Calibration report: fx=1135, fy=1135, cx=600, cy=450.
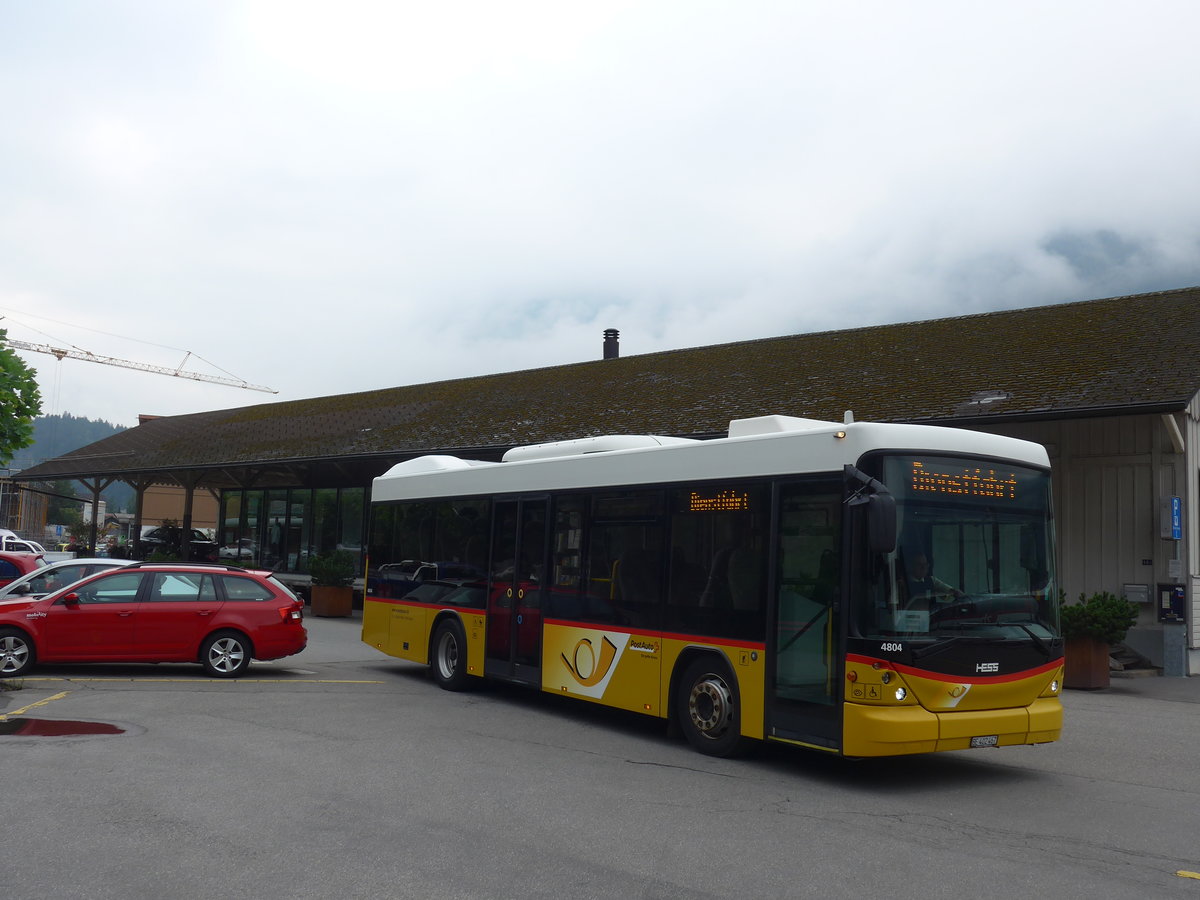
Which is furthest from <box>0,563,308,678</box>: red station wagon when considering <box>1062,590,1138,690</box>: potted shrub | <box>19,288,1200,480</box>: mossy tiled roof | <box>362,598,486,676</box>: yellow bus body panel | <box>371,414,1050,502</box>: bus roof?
<box>1062,590,1138,690</box>: potted shrub

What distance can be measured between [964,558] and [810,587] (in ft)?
3.88

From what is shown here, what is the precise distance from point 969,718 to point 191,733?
673cm

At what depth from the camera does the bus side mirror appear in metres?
8.05

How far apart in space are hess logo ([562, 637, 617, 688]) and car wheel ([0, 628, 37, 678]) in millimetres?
7057

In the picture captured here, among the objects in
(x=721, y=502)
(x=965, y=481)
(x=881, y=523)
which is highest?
(x=965, y=481)

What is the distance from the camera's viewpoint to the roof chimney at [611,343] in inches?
1564

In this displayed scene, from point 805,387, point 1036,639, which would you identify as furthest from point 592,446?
point 805,387

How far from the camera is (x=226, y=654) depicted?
14.8m

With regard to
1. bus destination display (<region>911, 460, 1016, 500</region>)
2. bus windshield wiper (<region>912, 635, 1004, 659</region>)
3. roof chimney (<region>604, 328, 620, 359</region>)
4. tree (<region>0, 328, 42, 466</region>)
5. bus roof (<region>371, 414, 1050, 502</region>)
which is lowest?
bus windshield wiper (<region>912, 635, 1004, 659</region>)

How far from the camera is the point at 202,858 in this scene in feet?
20.0

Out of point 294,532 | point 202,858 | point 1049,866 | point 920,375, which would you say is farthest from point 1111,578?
point 294,532

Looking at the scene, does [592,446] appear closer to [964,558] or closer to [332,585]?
[964,558]

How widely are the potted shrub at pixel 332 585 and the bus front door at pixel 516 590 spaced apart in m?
16.2

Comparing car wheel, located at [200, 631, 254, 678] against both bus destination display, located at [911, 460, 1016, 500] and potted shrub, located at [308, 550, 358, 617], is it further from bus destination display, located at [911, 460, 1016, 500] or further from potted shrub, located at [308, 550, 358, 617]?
potted shrub, located at [308, 550, 358, 617]
